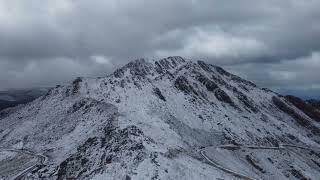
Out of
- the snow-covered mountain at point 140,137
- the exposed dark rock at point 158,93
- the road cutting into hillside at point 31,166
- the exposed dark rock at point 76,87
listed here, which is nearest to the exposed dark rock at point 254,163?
the snow-covered mountain at point 140,137

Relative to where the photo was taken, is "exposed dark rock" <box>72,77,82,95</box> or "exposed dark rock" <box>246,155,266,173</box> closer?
"exposed dark rock" <box>246,155,266,173</box>

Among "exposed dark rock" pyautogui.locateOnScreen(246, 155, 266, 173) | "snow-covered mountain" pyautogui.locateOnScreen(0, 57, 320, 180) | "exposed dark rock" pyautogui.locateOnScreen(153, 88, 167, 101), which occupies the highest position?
"exposed dark rock" pyautogui.locateOnScreen(153, 88, 167, 101)

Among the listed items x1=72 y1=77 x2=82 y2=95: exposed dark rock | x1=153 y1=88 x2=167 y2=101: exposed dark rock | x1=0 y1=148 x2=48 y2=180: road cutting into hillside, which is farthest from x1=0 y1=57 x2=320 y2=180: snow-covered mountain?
x1=0 y1=148 x2=48 y2=180: road cutting into hillside

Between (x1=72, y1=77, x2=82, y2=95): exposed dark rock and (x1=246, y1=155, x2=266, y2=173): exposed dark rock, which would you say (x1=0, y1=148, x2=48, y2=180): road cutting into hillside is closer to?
(x1=72, y1=77, x2=82, y2=95): exposed dark rock

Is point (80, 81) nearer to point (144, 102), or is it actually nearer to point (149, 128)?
point (144, 102)

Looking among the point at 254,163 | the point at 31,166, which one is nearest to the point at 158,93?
the point at 254,163

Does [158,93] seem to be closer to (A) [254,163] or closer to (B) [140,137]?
(A) [254,163]

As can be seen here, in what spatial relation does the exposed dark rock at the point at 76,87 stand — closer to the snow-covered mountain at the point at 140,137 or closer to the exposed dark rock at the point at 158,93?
the snow-covered mountain at the point at 140,137

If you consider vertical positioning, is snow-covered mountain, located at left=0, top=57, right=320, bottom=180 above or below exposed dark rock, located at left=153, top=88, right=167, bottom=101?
below

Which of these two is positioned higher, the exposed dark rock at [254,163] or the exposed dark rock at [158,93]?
the exposed dark rock at [158,93]
